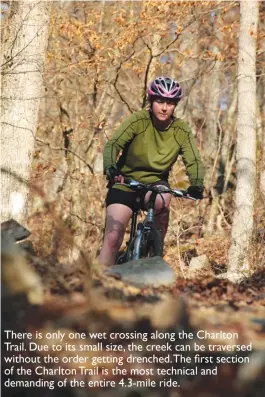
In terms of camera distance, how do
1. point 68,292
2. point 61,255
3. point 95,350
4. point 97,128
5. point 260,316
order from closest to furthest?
point 95,350
point 68,292
point 260,316
point 61,255
point 97,128

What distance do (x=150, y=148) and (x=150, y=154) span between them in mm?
57

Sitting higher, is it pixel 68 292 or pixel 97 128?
pixel 97 128

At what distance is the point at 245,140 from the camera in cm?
1020

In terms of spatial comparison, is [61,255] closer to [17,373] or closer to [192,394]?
[17,373]

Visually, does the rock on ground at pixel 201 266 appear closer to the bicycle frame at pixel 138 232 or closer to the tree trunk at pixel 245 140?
the tree trunk at pixel 245 140

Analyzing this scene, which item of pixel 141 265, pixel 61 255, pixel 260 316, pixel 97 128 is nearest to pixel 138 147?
pixel 141 265

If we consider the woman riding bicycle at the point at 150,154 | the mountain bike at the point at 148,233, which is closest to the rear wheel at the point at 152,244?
the mountain bike at the point at 148,233

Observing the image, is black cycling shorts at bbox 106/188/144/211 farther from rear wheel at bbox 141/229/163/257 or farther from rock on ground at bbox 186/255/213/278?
rock on ground at bbox 186/255/213/278

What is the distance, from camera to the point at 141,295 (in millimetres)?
4473

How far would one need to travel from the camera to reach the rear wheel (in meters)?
6.53

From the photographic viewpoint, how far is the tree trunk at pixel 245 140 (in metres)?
9.60

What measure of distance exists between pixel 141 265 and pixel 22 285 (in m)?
1.78

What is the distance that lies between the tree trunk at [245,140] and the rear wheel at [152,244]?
285cm

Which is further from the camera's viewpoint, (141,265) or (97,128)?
(97,128)
